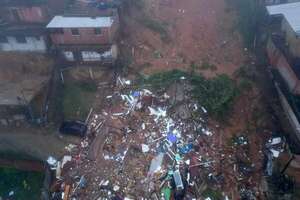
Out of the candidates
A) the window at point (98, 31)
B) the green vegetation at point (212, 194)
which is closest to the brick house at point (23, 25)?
the window at point (98, 31)

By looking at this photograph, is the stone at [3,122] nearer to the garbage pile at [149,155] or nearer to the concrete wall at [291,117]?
the garbage pile at [149,155]

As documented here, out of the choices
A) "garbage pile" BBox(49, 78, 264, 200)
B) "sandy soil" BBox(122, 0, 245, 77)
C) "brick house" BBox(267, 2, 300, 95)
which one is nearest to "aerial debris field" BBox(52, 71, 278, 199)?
"garbage pile" BBox(49, 78, 264, 200)

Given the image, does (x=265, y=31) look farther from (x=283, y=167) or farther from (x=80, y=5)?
(x=80, y=5)

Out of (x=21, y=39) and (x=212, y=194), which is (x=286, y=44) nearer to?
(x=212, y=194)

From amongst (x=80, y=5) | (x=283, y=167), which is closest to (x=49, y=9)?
(x=80, y=5)

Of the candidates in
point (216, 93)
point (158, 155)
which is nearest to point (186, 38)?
point (216, 93)

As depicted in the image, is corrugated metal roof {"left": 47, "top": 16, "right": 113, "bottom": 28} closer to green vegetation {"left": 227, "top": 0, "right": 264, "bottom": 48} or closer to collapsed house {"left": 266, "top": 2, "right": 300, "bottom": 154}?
green vegetation {"left": 227, "top": 0, "right": 264, "bottom": 48}
